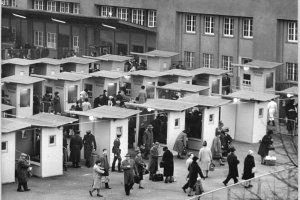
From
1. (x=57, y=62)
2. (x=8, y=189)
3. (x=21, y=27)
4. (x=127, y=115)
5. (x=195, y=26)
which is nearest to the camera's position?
(x=8, y=189)

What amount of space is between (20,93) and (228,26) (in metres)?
19.7

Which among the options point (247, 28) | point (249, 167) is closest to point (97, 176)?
point (249, 167)

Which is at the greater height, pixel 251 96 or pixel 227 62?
pixel 227 62

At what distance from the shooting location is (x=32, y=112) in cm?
4397

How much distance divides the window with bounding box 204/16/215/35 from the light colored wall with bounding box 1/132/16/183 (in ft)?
100

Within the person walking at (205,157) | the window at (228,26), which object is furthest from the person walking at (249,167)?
the window at (228,26)

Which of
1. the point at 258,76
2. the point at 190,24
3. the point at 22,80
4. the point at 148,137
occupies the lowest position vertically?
the point at 148,137

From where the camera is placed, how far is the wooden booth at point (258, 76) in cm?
4969

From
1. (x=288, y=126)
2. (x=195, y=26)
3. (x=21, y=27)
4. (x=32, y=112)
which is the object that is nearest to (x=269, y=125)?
(x=288, y=126)

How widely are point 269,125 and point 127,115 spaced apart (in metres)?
10.8

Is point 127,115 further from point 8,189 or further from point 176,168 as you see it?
point 8,189

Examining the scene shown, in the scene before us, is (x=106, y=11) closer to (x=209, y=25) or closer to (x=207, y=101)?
(x=209, y=25)

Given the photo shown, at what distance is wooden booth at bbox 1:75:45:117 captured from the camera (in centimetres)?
4350

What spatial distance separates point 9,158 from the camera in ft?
103
